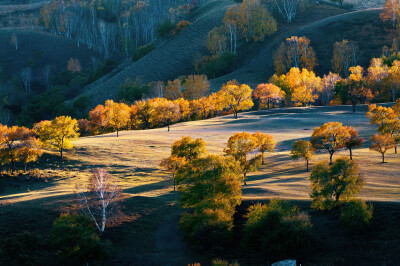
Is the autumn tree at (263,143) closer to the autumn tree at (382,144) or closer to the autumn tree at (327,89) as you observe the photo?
the autumn tree at (382,144)

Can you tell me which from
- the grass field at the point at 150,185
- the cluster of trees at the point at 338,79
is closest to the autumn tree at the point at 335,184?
the grass field at the point at 150,185

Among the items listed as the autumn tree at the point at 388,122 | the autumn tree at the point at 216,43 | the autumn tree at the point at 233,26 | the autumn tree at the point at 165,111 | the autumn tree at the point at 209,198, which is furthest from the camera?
the autumn tree at the point at 233,26

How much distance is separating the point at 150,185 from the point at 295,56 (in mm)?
113758

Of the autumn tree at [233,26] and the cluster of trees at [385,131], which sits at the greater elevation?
the autumn tree at [233,26]

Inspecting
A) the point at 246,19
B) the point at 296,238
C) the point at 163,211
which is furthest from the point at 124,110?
the point at 246,19

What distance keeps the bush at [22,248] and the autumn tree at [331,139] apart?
44.4m

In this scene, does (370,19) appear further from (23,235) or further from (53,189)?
(23,235)

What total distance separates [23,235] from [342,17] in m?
176

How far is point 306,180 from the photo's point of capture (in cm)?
5703

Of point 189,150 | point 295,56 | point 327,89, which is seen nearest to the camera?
point 189,150

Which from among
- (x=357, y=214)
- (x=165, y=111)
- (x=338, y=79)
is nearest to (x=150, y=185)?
(x=357, y=214)

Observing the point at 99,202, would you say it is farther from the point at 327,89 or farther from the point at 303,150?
the point at 327,89

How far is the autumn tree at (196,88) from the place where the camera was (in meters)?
146

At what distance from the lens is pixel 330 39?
549 ft
